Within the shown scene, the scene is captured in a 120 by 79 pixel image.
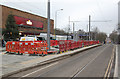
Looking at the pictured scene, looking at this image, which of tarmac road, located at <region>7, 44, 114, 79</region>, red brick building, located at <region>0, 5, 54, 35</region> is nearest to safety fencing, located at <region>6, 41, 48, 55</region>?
tarmac road, located at <region>7, 44, 114, 79</region>

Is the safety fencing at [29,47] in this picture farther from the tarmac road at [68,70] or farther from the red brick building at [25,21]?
the red brick building at [25,21]

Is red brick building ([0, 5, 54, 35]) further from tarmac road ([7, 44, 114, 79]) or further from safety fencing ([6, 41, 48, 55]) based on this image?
tarmac road ([7, 44, 114, 79])

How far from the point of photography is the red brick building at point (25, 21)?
36.7 meters

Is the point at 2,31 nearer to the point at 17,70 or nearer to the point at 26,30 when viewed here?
the point at 26,30

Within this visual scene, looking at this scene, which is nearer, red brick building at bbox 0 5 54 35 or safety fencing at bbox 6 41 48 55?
safety fencing at bbox 6 41 48 55

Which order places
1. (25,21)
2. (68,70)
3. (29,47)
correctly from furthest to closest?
(25,21)
(29,47)
(68,70)

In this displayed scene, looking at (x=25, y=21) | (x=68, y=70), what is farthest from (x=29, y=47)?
(x=25, y=21)

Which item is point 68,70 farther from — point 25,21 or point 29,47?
point 25,21

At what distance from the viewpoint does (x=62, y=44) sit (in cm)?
1688

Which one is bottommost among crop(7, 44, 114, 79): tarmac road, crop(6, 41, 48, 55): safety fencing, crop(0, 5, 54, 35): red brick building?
crop(7, 44, 114, 79): tarmac road

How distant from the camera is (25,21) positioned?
1779 inches

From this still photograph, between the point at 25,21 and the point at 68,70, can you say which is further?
the point at 25,21

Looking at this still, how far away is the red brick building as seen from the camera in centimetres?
3669

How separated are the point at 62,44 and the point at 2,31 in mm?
21647
